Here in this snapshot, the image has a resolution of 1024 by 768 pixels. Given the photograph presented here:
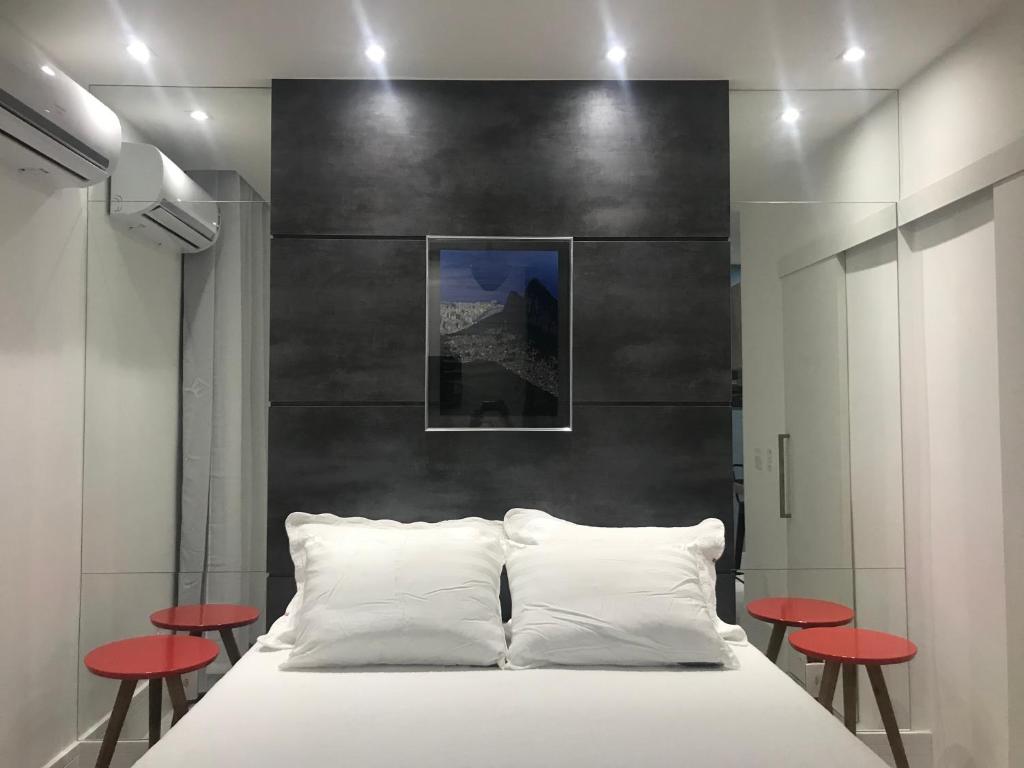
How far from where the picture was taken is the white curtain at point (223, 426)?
3.09 metres

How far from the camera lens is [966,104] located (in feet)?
9.29

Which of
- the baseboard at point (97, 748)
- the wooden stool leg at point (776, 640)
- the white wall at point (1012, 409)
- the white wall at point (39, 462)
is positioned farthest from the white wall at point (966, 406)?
the white wall at point (39, 462)

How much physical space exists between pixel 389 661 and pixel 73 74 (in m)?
2.49

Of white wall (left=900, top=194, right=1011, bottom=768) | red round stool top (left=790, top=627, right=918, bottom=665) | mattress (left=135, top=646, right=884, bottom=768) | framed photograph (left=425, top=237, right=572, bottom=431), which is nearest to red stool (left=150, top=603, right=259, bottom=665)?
mattress (left=135, top=646, right=884, bottom=768)

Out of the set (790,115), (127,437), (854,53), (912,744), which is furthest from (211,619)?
(854,53)

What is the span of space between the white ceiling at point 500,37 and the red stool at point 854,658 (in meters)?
2.11

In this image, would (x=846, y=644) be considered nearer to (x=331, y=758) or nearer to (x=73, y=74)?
(x=331, y=758)

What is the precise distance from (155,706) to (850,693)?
242 cm

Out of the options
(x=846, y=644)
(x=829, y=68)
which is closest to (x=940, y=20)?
(x=829, y=68)

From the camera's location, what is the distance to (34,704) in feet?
9.28

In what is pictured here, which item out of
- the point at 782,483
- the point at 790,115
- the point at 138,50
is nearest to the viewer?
the point at 138,50

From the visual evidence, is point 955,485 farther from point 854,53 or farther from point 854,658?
point 854,53

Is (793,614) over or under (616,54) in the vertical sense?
under

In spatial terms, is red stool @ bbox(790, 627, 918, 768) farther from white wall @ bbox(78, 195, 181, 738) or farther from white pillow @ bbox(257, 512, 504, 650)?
white wall @ bbox(78, 195, 181, 738)
